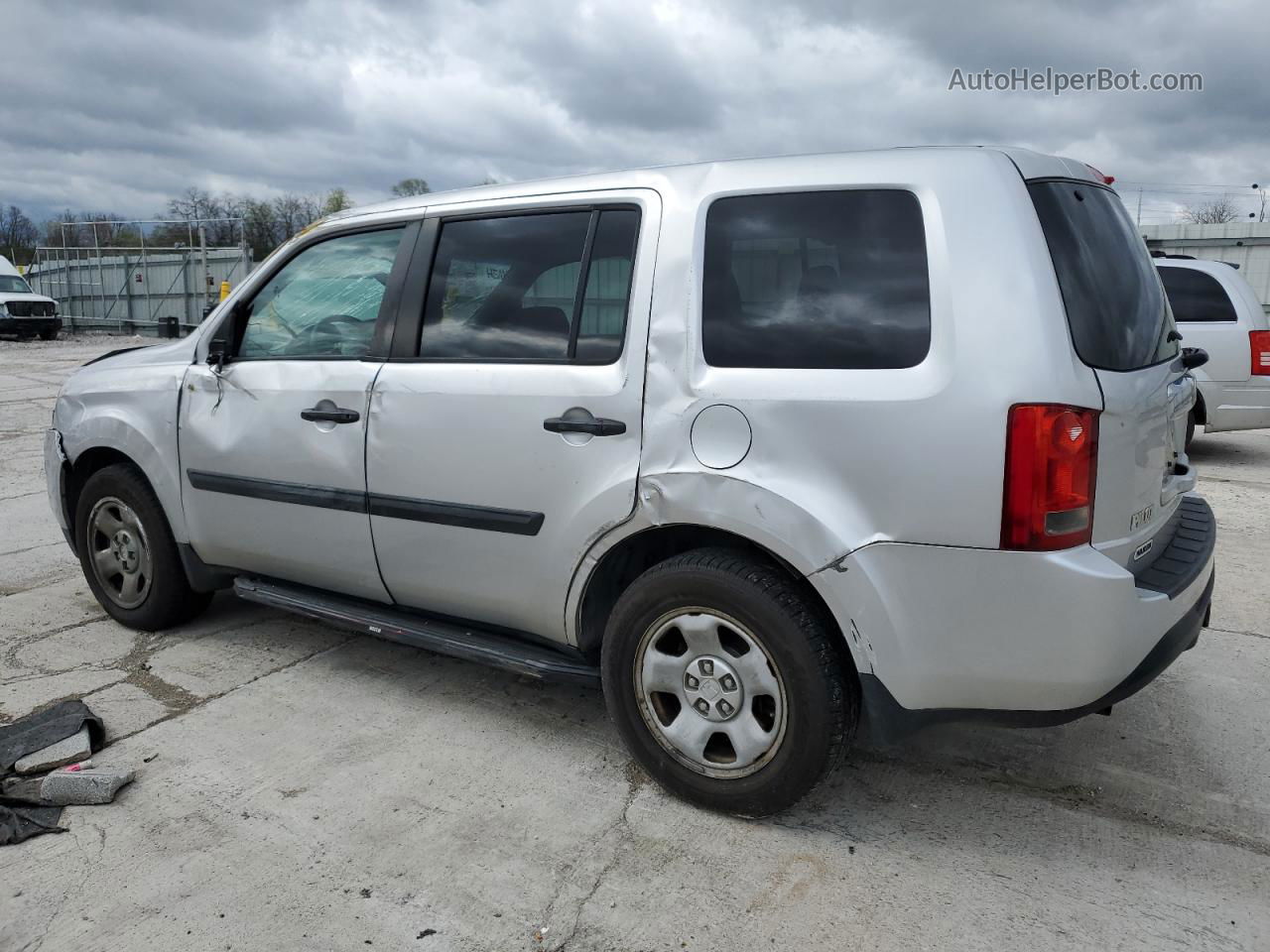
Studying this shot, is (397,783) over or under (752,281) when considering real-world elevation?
under

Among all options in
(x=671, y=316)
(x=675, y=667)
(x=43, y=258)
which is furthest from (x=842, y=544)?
(x=43, y=258)

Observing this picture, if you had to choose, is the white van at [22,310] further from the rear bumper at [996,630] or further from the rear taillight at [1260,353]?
the rear bumper at [996,630]

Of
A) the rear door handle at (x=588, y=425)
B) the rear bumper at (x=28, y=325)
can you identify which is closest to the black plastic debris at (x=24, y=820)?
the rear door handle at (x=588, y=425)

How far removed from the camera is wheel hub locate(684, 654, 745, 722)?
8.94ft

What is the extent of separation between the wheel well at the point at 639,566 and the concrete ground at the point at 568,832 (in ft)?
1.40

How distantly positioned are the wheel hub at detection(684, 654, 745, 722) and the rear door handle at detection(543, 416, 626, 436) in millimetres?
695

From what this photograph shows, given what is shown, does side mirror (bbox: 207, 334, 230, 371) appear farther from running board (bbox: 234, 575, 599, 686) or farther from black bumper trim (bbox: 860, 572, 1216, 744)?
black bumper trim (bbox: 860, 572, 1216, 744)

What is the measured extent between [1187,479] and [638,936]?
7.01ft

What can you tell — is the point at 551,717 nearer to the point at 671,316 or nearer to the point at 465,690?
the point at 465,690

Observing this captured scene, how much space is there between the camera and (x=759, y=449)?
8.57ft

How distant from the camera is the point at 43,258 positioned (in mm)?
30875

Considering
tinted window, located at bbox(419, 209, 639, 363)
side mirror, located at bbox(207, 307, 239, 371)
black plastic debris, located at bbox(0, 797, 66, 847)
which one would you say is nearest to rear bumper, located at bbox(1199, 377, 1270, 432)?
tinted window, located at bbox(419, 209, 639, 363)

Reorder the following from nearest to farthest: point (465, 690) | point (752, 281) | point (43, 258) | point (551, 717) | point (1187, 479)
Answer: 1. point (752, 281)
2. point (1187, 479)
3. point (551, 717)
4. point (465, 690)
5. point (43, 258)

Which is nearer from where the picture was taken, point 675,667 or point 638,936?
point 638,936
